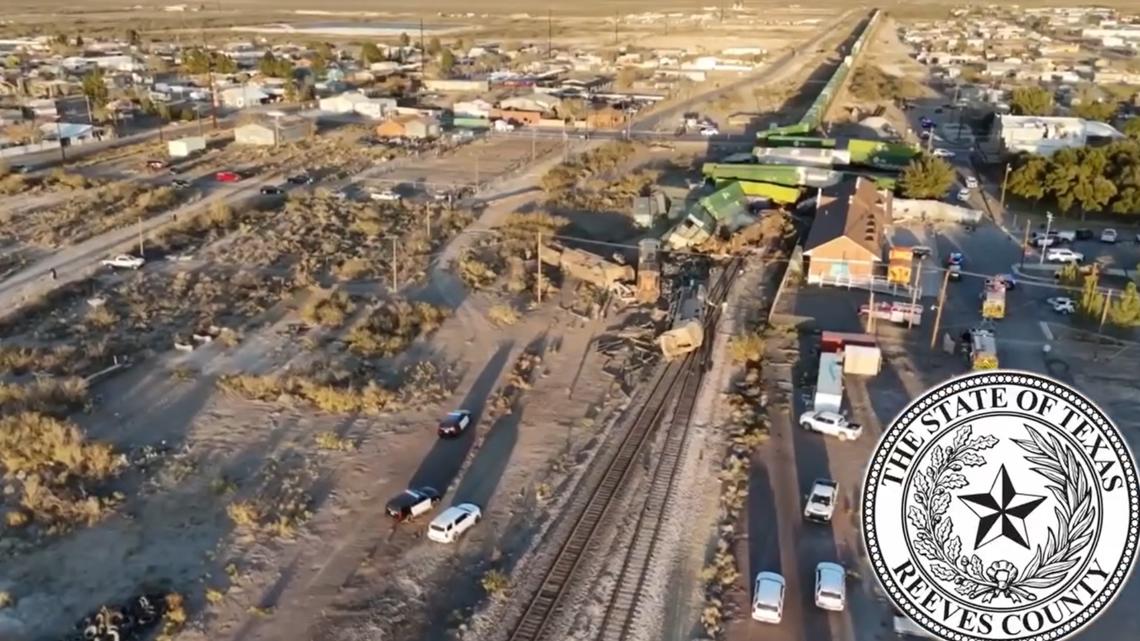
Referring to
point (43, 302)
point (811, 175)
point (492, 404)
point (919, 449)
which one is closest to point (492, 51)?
point (811, 175)

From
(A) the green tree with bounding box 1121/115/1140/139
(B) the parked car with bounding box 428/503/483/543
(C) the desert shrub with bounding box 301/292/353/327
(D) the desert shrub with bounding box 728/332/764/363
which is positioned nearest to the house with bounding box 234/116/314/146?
(C) the desert shrub with bounding box 301/292/353/327

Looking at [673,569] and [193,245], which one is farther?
[193,245]

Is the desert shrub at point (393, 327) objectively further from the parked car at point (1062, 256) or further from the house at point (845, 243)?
the parked car at point (1062, 256)

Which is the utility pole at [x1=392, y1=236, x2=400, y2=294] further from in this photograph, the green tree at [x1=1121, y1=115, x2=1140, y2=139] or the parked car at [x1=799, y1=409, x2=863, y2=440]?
the green tree at [x1=1121, y1=115, x2=1140, y2=139]

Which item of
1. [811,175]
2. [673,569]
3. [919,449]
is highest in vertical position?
[919,449]

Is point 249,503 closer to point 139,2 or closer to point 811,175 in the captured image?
point 811,175

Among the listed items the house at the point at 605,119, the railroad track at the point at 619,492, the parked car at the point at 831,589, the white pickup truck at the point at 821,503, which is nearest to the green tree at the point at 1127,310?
the railroad track at the point at 619,492

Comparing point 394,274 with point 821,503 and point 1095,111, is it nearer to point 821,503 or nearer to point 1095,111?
point 821,503
